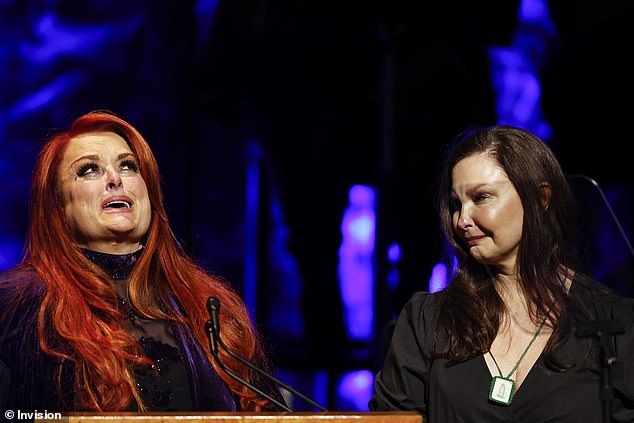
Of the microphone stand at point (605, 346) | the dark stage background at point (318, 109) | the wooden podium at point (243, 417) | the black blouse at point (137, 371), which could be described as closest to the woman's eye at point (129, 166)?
the black blouse at point (137, 371)

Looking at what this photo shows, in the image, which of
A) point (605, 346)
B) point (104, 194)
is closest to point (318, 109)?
point (104, 194)

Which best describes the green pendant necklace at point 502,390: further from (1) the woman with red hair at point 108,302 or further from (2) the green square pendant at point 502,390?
(1) the woman with red hair at point 108,302

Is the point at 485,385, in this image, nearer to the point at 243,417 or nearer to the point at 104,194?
the point at 243,417

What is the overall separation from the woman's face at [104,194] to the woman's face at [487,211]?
36.3 inches

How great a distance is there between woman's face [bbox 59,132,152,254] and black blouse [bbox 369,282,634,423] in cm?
84

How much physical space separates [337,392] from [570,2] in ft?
8.63

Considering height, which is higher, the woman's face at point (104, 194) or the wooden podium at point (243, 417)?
the woman's face at point (104, 194)

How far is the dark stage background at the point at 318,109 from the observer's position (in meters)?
4.72

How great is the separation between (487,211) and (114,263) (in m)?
1.06

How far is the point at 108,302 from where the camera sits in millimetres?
2492

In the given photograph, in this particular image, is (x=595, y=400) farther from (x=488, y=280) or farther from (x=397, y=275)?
(x=397, y=275)

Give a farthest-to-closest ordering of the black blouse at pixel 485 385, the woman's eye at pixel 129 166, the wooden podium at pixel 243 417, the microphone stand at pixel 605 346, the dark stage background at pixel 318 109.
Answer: the dark stage background at pixel 318 109, the woman's eye at pixel 129 166, the black blouse at pixel 485 385, the microphone stand at pixel 605 346, the wooden podium at pixel 243 417

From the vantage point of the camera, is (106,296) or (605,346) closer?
(605,346)

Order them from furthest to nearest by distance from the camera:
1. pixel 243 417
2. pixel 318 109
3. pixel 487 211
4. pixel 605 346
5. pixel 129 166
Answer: pixel 318 109 < pixel 129 166 < pixel 487 211 < pixel 605 346 < pixel 243 417
